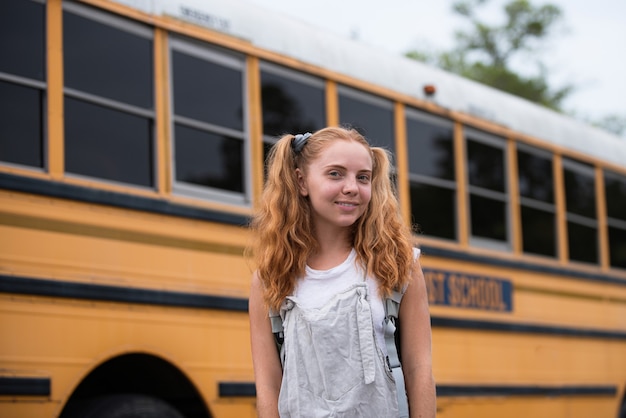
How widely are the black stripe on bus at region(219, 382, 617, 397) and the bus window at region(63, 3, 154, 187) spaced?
37.3 inches

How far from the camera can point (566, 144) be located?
7.57m

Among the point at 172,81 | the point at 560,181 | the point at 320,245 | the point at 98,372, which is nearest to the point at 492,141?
the point at 560,181

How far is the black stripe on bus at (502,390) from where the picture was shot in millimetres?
4887

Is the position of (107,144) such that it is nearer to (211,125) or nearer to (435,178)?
(211,125)

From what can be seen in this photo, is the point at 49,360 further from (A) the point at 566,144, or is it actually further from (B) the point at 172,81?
(A) the point at 566,144

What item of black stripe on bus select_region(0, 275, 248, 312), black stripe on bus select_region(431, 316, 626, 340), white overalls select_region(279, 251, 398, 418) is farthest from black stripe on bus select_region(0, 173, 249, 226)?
white overalls select_region(279, 251, 398, 418)

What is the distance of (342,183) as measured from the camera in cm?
240

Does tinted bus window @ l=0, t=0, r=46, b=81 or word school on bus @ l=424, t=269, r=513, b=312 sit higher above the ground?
tinted bus window @ l=0, t=0, r=46, b=81

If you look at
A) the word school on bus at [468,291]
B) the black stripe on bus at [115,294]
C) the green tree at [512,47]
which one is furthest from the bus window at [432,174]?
the green tree at [512,47]

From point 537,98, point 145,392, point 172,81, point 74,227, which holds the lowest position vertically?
point 145,392

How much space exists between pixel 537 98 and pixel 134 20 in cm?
2716

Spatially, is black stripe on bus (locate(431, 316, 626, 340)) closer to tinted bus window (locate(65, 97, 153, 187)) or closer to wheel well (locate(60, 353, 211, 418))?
wheel well (locate(60, 353, 211, 418))

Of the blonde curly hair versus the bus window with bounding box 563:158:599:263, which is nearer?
the blonde curly hair

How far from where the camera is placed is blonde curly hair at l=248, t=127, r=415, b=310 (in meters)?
2.34
